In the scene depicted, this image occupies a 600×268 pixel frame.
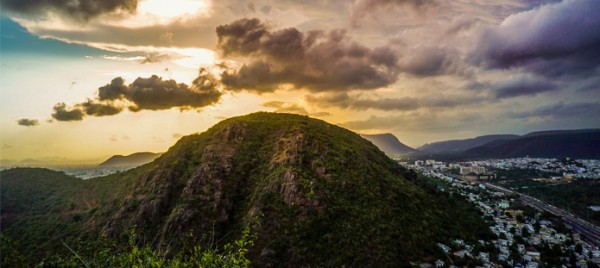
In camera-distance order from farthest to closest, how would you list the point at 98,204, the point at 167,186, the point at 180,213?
the point at 98,204
the point at 167,186
the point at 180,213

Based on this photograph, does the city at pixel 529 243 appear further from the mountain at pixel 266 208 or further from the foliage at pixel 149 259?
the foliage at pixel 149 259

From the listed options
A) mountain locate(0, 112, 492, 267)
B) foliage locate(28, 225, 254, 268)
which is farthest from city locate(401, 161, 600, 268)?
foliage locate(28, 225, 254, 268)

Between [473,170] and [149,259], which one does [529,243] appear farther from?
[473,170]

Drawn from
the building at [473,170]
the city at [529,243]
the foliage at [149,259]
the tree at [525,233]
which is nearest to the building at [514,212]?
the city at [529,243]

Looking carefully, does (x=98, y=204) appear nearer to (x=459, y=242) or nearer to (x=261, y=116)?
(x=261, y=116)

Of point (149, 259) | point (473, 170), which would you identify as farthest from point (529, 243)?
point (473, 170)

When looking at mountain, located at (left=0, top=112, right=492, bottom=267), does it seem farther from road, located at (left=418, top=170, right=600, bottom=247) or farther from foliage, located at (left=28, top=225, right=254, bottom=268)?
road, located at (left=418, top=170, right=600, bottom=247)

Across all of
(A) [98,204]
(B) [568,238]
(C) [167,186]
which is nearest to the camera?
(C) [167,186]

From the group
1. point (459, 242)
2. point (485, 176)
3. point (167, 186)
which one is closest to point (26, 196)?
point (167, 186)
